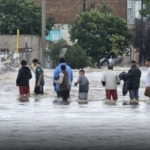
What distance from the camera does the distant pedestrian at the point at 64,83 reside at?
2733cm

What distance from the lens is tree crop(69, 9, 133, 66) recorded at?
2694 inches

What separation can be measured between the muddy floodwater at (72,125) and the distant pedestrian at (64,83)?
725mm

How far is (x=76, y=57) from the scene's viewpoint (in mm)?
55281

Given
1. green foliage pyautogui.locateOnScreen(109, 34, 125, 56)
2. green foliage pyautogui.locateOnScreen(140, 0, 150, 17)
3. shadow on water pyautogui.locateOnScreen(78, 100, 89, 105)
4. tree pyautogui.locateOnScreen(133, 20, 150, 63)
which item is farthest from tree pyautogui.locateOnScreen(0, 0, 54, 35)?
shadow on water pyautogui.locateOnScreen(78, 100, 89, 105)

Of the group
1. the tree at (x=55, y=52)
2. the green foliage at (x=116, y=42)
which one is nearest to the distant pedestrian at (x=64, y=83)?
the tree at (x=55, y=52)

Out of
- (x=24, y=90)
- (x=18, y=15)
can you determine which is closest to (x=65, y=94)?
(x=24, y=90)

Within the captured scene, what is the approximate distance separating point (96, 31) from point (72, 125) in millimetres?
51913

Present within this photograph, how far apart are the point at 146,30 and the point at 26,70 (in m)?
51.5

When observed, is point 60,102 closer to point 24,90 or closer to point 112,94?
point 112,94

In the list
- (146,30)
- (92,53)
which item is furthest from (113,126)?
(146,30)

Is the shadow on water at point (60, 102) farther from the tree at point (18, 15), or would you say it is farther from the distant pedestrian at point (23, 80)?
the tree at point (18, 15)

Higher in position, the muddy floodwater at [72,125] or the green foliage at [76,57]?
the green foliage at [76,57]

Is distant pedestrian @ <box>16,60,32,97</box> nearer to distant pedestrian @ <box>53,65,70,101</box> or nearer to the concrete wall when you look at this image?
distant pedestrian @ <box>53,65,70,101</box>

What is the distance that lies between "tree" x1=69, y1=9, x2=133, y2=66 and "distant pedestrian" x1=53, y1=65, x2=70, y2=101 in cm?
4047
